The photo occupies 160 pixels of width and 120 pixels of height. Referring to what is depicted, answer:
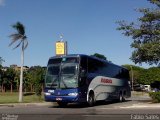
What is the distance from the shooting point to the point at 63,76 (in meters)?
27.4

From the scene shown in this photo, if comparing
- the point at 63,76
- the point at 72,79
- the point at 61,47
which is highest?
the point at 61,47

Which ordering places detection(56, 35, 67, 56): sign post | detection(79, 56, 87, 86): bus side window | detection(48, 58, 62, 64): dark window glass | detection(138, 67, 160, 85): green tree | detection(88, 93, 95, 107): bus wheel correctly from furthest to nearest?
detection(138, 67, 160, 85): green tree, detection(56, 35, 67, 56): sign post, detection(88, 93, 95, 107): bus wheel, detection(48, 58, 62, 64): dark window glass, detection(79, 56, 87, 86): bus side window

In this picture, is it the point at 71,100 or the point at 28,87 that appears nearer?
the point at 71,100

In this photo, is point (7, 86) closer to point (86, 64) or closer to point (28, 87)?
point (28, 87)

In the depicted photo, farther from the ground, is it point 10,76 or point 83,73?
point 10,76

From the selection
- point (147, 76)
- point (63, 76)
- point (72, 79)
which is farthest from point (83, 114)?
point (147, 76)

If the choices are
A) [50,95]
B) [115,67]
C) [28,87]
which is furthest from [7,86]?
[50,95]

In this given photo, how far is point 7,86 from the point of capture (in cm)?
8112

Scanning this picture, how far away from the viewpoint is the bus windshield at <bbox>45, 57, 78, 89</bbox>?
1077 inches

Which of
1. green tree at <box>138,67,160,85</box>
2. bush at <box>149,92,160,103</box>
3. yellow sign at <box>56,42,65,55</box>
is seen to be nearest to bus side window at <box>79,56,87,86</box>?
bush at <box>149,92,160,103</box>

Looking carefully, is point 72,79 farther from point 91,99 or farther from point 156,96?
point 156,96

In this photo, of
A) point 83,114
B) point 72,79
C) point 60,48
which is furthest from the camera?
point 60,48

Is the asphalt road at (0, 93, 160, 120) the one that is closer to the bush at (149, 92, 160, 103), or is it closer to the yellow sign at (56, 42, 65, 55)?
the bush at (149, 92, 160, 103)

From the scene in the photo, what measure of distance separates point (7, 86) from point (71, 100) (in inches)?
2168
